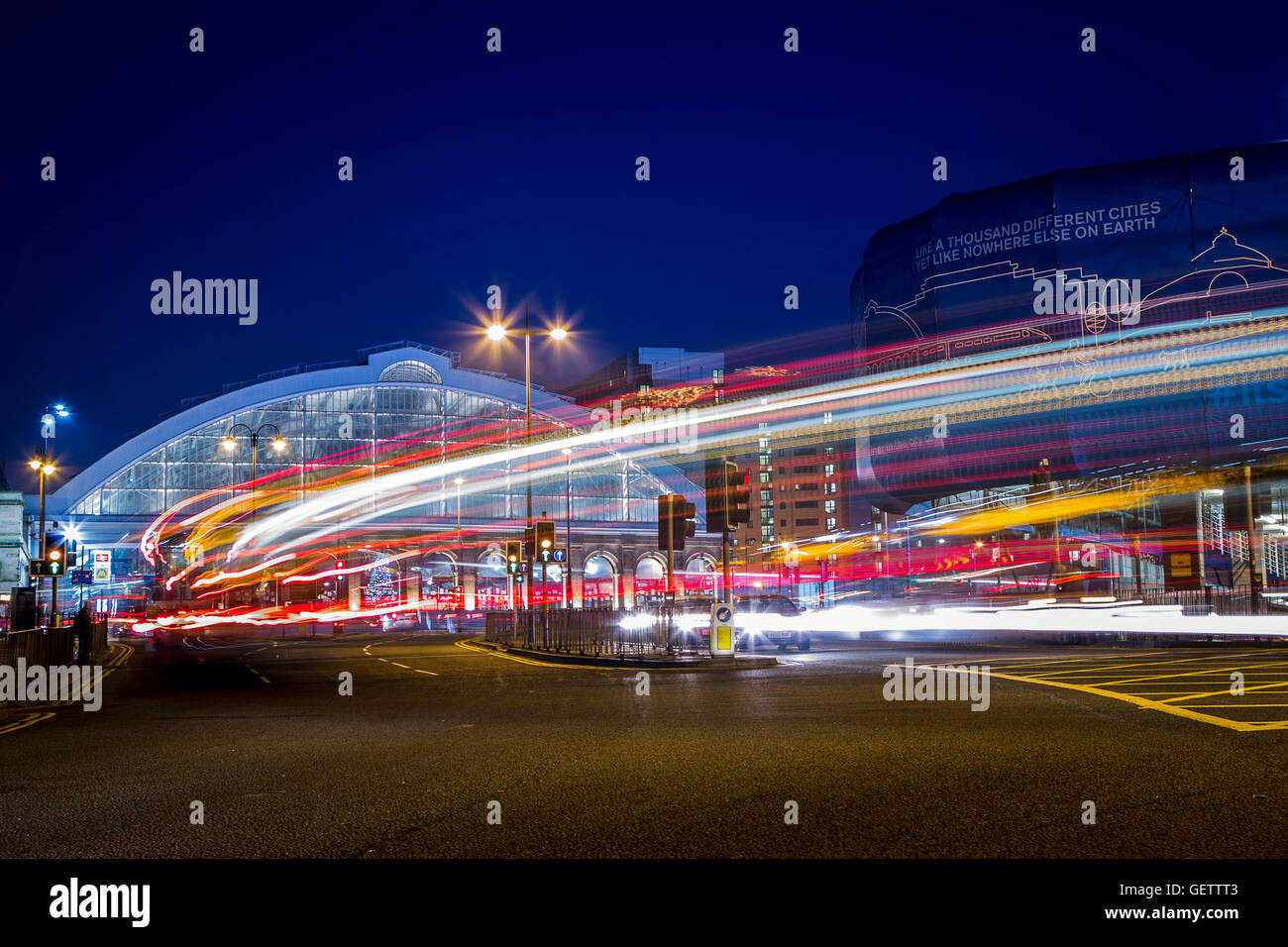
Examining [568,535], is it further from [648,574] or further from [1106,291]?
[1106,291]

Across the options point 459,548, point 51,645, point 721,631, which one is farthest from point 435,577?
point 721,631

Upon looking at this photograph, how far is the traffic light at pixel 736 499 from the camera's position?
77.1 feet

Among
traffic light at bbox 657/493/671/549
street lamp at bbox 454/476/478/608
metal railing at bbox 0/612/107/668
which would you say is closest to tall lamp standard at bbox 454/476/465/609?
street lamp at bbox 454/476/478/608

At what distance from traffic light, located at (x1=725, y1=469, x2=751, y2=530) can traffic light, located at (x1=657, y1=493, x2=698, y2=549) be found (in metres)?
1.44

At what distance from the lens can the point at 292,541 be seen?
68938mm

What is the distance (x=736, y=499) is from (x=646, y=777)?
14339 millimetres

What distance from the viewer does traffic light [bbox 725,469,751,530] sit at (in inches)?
925

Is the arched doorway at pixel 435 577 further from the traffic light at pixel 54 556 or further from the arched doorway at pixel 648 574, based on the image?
the traffic light at pixel 54 556

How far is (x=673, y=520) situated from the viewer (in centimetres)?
2511

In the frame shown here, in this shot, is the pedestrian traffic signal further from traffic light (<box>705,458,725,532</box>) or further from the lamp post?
traffic light (<box>705,458,725,532</box>)

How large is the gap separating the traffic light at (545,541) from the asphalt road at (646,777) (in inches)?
605

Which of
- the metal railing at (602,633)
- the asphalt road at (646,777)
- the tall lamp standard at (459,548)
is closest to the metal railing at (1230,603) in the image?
the metal railing at (602,633)

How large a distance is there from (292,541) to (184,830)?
6440cm
